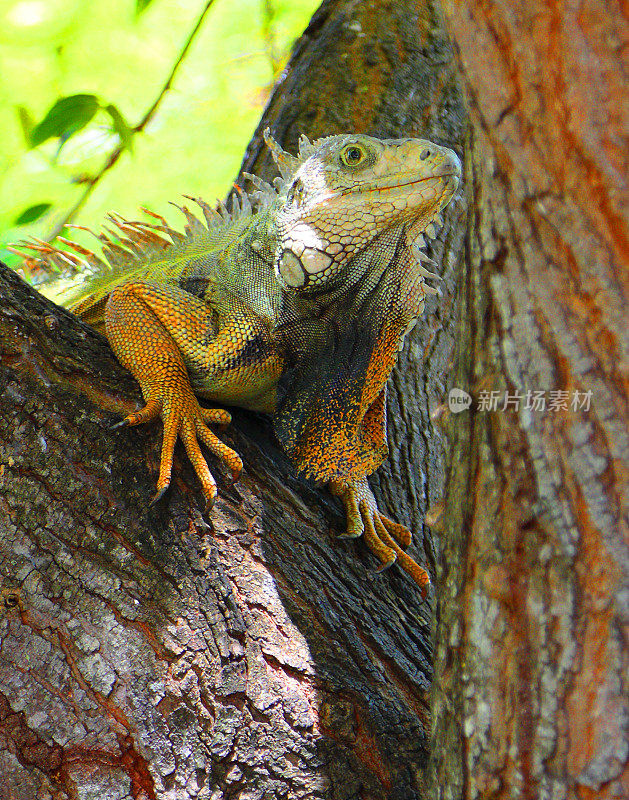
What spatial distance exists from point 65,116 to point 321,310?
1.86 meters

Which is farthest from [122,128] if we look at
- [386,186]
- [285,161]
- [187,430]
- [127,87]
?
[187,430]

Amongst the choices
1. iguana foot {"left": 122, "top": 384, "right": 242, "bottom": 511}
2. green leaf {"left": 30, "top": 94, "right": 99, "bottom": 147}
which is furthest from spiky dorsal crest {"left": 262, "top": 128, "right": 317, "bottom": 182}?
green leaf {"left": 30, "top": 94, "right": 99, "bottom": 147}

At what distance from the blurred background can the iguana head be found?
237 centimetres

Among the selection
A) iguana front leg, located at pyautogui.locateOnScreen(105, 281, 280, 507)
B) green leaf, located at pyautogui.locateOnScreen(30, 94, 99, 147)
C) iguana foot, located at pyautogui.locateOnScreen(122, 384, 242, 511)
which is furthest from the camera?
green leaf, located at pyautogui.locateOnScreen(30, 94, 99, 147)

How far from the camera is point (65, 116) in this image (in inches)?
142

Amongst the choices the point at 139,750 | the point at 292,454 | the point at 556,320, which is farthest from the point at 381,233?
the point at 139,750

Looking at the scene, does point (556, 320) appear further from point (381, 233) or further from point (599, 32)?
point (381, 233)

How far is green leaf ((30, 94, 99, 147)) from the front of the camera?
11.6 feet

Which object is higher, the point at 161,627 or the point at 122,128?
the point at 122,128

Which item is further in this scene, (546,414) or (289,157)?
(289,157)

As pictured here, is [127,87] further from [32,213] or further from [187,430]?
[187,430]

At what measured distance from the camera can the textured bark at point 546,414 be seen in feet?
3.20

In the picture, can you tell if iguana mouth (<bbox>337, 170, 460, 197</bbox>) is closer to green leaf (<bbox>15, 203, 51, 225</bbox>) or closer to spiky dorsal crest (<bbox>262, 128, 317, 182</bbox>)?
spiky dorsal crest (<bbox>262, 128, 317, 182</bbox>)

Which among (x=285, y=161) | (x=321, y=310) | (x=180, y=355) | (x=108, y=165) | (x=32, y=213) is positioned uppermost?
(x=108, y=165)
